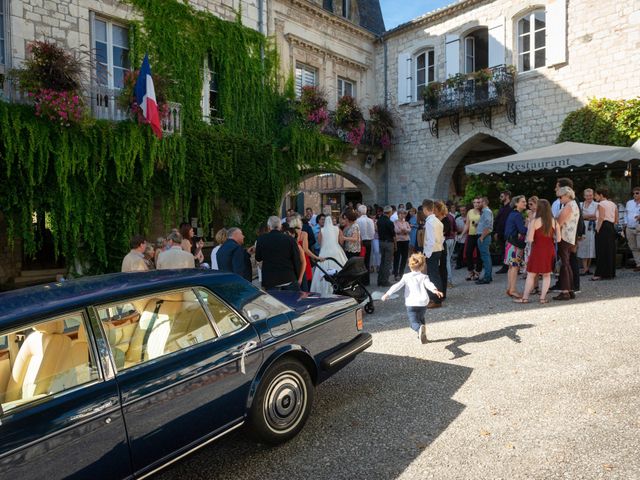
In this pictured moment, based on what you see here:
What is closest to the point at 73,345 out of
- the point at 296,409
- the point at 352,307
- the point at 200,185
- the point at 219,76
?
the point at 296,409

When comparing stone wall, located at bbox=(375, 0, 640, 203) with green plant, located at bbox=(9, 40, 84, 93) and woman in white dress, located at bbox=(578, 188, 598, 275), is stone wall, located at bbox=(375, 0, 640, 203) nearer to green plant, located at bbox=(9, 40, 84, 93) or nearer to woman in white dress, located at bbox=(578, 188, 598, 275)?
woman in white dress, located at bbox=(578, 188, 598, 275)

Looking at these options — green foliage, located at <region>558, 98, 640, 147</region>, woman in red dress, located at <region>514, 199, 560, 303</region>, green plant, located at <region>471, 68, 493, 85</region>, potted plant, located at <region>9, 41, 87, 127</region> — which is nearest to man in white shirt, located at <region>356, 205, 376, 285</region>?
woman in red dress, located at <region>514, 199, 560, 303</region>

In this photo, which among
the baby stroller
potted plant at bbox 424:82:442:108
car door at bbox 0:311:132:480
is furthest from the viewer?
potted plant at bbox 424:82:442:108

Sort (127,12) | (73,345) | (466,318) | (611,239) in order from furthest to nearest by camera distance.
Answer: (127,12) → (611,239) → (466,318) → (73,345)

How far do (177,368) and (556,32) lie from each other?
15499mm

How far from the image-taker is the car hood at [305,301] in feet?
12.8

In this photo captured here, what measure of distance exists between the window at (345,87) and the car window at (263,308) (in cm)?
1534

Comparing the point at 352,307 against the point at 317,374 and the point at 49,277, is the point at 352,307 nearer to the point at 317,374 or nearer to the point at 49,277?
the point at 317,374

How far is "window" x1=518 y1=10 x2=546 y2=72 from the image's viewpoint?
14.9 metres

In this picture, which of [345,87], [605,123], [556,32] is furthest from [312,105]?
[605,123]

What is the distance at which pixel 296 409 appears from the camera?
3.52 m

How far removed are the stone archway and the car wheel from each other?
14032 millimetres

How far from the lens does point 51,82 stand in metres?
9.38

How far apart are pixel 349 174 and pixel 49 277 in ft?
33.5
